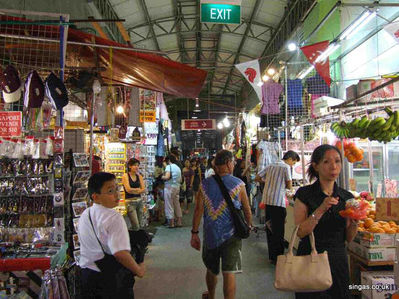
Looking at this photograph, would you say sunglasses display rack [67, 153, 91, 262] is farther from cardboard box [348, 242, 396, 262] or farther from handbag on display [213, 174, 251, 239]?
cardboard box [348, 242, 396, 262]

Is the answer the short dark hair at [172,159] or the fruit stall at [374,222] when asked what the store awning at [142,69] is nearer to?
the fruit stall at [374,222]

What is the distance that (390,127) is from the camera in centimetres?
409

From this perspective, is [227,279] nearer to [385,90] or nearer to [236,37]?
[385,90]

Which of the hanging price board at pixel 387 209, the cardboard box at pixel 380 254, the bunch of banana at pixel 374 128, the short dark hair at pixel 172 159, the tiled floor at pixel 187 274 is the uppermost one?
the bunch of banana at pixel 374 128

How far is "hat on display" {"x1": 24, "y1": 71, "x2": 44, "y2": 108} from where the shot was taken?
370cm

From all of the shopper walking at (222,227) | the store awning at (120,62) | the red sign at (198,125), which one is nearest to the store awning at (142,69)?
the store awning at (120,62)

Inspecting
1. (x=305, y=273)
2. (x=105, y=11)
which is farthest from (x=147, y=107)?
(x=305, y=273)

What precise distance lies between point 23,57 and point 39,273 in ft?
8.34

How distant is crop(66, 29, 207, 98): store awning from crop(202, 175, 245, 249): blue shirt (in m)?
2.03

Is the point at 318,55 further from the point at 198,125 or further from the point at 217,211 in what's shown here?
the point at 198,125

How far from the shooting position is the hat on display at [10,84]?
3760mm

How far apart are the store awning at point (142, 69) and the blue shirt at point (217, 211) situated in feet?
6.67

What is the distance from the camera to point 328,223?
95.1 inches

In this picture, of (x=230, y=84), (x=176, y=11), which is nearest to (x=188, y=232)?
(x=176, y=11)
